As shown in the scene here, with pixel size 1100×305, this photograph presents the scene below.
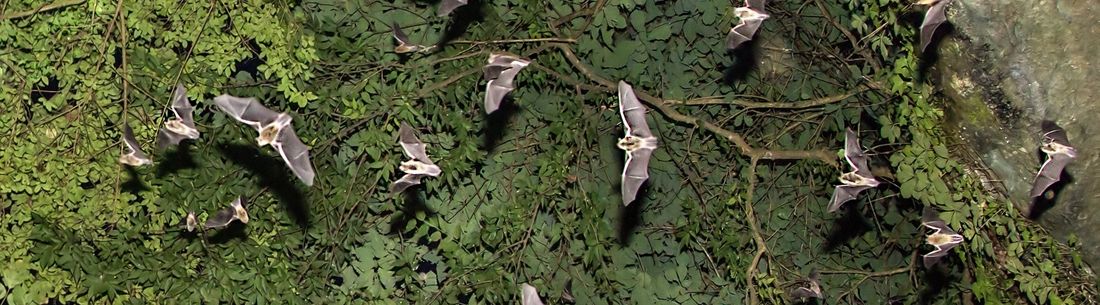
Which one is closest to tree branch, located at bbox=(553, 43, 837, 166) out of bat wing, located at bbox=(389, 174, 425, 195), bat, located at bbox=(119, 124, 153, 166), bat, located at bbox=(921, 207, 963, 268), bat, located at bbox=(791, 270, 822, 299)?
bat, located at bbox=(791, 270, 822, 299)

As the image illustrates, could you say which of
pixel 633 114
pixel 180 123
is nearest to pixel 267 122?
pixel 180 123

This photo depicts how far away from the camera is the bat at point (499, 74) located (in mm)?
2408

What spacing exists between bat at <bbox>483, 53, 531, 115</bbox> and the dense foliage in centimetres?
28

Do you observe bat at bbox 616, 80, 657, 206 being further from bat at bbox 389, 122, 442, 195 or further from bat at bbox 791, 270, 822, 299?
bat at bbox 791, 270, 822, 299

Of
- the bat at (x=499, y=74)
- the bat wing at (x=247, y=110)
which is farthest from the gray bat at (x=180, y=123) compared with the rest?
the bat at (x=499, y=74)

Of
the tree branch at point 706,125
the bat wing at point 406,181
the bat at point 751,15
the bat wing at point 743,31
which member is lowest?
the tree branch at point 706,125

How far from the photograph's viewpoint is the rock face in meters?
2.42

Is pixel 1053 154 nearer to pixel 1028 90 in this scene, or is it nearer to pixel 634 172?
pixel 1028 90

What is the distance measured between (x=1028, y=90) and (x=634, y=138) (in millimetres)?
954

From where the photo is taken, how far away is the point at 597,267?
290 cm

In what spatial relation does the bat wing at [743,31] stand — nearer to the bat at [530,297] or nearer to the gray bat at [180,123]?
the bat at [530,297]

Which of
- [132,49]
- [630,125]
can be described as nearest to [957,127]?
[630,125]

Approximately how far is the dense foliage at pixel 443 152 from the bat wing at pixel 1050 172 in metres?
0.25

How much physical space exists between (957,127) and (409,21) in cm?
144
